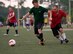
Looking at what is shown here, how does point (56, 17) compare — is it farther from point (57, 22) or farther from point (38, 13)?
point (38, 13)

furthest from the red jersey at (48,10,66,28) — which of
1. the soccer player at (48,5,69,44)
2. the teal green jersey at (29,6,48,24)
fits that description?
the teal green jersey at (29,6,48,24)

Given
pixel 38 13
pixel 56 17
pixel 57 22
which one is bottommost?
pixel 57 22

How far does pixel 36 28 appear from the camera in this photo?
56.2ft

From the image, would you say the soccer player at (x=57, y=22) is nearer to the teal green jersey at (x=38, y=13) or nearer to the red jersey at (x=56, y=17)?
the red jersey at (x=56, y=17)

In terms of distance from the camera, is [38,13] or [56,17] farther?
[56,17]

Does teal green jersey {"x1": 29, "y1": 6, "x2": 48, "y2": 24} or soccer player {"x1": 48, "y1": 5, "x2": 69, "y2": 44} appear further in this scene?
soccer player {"x1": 48, "y1": 5, "x2": 69, "y2": 44}

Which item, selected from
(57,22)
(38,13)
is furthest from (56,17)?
(38,13)

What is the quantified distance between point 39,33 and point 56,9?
1351 millimetres

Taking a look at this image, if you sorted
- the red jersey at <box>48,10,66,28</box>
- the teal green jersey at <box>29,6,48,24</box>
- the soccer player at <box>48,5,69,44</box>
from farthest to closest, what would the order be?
the red jersey at <box>48,10,66,28</box> → the soccer player at <box>48,5,69,44</box> → the teal green jersey at <box>29,6,48,24</box>

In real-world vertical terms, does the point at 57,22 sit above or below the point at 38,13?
below

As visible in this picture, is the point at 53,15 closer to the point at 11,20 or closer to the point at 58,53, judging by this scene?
the point at 58,53

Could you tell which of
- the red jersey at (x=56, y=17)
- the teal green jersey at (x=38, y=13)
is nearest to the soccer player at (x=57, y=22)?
the red jersey at (x=56, y=17)

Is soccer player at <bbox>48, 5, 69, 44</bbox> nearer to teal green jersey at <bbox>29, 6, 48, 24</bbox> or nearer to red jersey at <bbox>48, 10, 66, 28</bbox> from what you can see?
red jersey at <bbox>48, 10, 66, 28</bbox>

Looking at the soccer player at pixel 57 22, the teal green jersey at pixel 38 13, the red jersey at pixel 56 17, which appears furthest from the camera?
the red jersey at pixel 56 17
